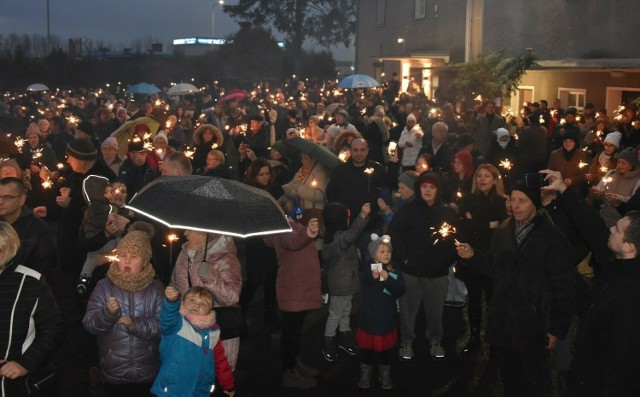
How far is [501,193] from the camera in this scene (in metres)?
8.16

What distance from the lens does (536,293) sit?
5699mm

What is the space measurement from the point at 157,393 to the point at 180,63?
158 ft

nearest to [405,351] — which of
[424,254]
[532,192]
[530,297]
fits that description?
[424,254]

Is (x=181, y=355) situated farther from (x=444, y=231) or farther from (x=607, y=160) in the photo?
(x=607, y=160)

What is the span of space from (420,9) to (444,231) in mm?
30619

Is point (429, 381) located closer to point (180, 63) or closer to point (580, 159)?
point (580, 159)

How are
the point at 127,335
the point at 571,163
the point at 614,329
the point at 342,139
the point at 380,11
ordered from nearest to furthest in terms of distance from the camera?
the point at 614,329, the point at 127,335, the point at 571,163, the point at 342,139, the point at 380,11

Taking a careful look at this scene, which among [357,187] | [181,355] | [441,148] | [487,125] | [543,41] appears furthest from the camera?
→ [543,41]

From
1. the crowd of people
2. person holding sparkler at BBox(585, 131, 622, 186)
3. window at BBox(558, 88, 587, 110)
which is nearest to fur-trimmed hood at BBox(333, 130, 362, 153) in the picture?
the crowd of people

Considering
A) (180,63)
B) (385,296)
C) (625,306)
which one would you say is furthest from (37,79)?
(625,306)

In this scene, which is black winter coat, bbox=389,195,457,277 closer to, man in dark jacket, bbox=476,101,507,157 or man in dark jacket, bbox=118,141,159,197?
man in dark jacket, bbox=118,141,159,197

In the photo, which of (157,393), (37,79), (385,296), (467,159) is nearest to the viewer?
(157,393)

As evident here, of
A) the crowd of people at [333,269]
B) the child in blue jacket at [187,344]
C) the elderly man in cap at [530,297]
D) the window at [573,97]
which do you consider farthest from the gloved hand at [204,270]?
the window at [573,97]

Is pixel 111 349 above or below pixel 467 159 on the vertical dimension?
below
